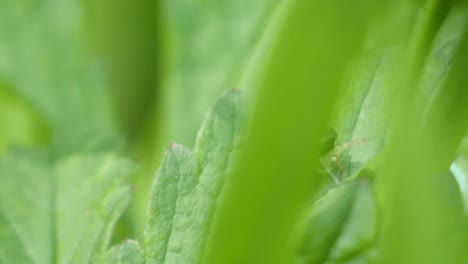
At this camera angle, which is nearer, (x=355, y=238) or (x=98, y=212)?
(x=355, y=238)

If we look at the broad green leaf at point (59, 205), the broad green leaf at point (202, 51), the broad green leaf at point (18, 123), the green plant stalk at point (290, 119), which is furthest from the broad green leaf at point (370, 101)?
the broad green leaf at point (18, 123)

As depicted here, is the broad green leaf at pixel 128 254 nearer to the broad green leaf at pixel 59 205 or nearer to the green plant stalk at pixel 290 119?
the broad green leaf at pixel 59 205

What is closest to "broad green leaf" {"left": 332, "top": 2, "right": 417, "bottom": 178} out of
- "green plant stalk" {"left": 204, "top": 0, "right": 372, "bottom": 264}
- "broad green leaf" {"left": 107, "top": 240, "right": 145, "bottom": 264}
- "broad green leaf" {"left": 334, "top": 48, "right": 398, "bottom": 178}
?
"broad green leaf" {"left": 334, "top": 48, "right": 398, "bottom": 178}

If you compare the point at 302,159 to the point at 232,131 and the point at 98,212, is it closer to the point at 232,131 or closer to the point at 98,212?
the point at 232,131

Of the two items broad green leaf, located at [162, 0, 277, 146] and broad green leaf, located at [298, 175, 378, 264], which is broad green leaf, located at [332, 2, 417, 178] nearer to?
broad green leaf, located at [298, 175, 378, 264]

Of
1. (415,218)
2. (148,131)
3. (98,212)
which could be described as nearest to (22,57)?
(148,131)

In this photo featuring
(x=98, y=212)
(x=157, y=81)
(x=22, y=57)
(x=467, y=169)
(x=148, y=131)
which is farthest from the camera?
(x=157, y=81)
